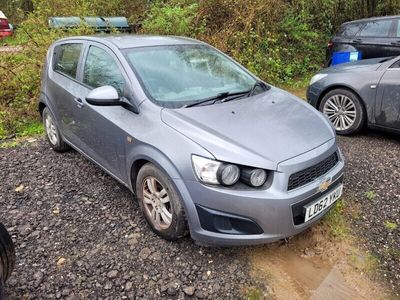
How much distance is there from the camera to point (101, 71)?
11.7 feet

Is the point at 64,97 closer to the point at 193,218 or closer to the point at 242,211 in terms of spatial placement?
the point at 193,218

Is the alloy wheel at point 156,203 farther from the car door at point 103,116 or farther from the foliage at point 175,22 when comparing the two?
the foliage at point 175,22

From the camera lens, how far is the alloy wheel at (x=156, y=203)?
2859 millimetres

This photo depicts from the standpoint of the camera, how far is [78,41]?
407 cm

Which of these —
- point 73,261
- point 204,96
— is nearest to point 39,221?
point 73,261

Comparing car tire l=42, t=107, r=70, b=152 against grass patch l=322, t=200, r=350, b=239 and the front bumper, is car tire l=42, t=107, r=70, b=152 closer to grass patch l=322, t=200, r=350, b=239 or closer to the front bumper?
the front bumper

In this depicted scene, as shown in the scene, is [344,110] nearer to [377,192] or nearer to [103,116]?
[377,192]

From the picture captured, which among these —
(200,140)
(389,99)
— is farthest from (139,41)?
(389,99)

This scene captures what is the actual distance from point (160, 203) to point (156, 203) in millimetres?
59

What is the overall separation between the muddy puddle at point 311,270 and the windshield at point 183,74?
1417mm

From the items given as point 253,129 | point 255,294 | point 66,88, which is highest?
point 66,88

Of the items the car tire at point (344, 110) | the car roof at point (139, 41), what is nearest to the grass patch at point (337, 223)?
the car tire at point (344, 110)

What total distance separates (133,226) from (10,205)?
4.61ft

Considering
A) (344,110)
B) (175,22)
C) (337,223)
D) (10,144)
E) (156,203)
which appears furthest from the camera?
(175,22)
